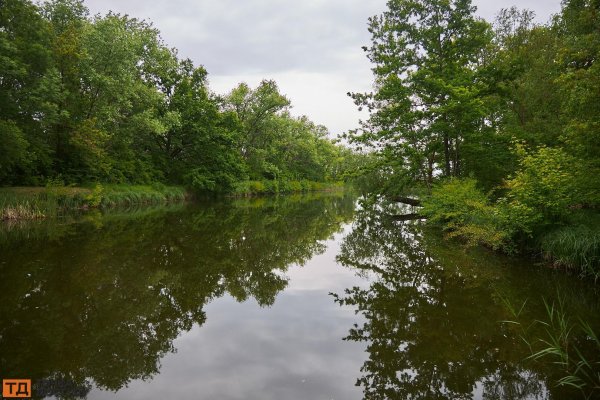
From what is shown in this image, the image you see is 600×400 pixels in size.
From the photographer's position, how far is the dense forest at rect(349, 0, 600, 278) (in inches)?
390

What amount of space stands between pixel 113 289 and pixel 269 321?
143 inches

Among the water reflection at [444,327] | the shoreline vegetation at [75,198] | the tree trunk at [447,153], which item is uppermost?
the tree trunk at [447,153]

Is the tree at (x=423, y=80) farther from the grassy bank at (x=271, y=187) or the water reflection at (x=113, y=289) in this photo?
the grassy bank at (x=271, y=187)

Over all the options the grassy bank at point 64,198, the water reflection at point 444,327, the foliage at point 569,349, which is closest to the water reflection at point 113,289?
the water reflection at point 444,327

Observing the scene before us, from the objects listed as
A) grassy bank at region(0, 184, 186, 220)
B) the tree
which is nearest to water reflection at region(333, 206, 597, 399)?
the tree

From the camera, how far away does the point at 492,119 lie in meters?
23.0

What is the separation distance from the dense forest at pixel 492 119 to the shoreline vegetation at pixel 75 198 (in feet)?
57.9

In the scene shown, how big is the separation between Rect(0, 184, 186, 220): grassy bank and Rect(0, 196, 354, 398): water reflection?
3.39 meters

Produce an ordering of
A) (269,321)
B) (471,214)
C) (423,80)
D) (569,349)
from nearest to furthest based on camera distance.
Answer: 1. (569,349)
2. (269,321)
3. (471,214)
4. (423,80)

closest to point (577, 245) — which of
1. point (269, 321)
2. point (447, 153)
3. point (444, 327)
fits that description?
point (444, 327)

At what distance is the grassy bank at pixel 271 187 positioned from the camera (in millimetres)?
47469

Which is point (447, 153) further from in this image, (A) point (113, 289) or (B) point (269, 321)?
(A) point (113, 289)

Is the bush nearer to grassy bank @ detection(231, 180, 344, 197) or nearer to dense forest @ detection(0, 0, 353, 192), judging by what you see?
dense forest @ detection(0, 0, 353, 192)

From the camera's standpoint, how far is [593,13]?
1055cm
